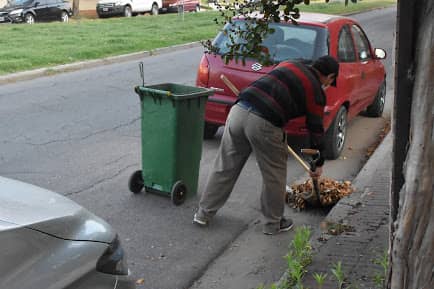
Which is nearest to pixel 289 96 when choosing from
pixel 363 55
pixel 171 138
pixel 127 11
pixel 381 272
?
pixel 171 138

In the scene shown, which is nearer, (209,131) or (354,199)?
(354,199)

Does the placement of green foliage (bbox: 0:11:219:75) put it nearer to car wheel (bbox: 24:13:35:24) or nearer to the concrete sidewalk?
car wheel (bbox: 24:13:35:24)

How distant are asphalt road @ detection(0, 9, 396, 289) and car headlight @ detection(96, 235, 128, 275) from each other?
1648 mm

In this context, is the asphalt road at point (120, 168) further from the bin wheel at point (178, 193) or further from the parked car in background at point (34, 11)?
the parked car in background at point (34, 11)

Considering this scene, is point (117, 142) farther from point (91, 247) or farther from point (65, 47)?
point (65, 47)

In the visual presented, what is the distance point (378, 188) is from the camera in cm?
668

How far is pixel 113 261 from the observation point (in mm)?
3053

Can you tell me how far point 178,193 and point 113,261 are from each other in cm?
320

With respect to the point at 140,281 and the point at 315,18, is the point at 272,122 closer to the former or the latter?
the point at 140,281

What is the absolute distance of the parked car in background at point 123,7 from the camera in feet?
113

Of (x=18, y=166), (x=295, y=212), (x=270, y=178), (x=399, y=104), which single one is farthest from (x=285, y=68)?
(x=18, y=166)

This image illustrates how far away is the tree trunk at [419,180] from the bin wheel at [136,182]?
12.4 ft

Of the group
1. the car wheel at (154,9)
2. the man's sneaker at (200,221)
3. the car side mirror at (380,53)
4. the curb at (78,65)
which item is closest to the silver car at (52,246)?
the man's sneaker at (200,221)

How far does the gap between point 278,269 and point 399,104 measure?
7.14 ft
